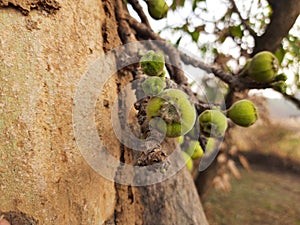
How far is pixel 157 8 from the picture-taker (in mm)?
1051

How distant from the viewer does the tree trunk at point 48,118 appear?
27.0 inches

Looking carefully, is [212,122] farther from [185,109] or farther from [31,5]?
[31,5]

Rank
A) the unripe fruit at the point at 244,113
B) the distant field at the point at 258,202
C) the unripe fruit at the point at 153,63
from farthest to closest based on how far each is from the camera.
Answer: the distant field at the point at 258,202 → the unripe fruit at the point at 244,113 → the unripe fruit at the point at 153,63

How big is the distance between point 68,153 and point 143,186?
27 cm

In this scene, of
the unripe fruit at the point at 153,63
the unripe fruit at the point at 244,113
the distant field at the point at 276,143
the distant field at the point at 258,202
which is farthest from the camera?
the distant field at the point at 276,143

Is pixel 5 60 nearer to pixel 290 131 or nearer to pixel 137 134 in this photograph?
pixel 137 134

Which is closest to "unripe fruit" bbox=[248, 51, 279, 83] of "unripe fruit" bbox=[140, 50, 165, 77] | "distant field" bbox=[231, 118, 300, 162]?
"unripe fruit" bbox=[140, 50, 165, 77]

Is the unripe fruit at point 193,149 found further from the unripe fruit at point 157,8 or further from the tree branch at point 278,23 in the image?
the tree branch at point 278,23

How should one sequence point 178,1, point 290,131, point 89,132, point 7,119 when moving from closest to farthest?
point 7,119, point 89,132, point 178,1, point 290,131

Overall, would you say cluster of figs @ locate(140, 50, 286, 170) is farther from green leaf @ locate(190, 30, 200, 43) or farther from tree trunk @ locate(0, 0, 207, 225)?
green leaf @ locate(190, 30, 200, 43)

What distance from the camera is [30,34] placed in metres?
0.72

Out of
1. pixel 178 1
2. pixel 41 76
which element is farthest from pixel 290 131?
pixel 41 76

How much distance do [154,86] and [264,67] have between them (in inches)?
15.4

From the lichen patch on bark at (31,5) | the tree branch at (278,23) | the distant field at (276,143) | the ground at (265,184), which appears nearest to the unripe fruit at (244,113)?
the lichen patch on bark at (31,5)
